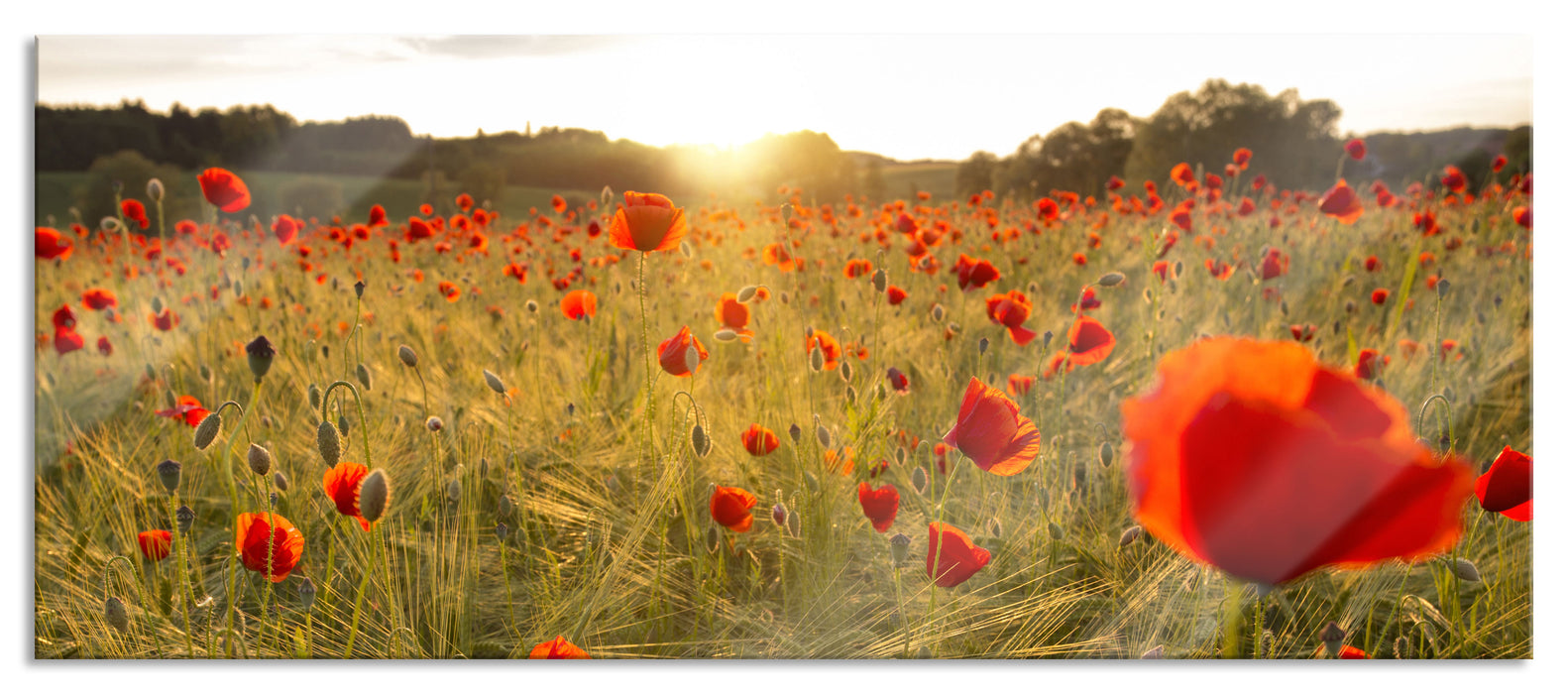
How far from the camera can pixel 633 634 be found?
55.9 inches

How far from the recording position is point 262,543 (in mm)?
1148

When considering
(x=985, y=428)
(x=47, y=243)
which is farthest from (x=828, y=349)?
(x=47, y=243)

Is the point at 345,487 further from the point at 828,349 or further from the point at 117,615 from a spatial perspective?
the point at 828,349

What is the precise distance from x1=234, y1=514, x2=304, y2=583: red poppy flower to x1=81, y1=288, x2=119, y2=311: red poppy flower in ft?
3.33

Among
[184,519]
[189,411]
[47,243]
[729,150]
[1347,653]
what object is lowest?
[1347,653]

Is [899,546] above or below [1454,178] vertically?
below

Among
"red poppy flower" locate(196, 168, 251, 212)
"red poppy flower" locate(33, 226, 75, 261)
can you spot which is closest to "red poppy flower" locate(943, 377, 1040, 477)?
"red poppy flower" locate(196, 168, 251, 212)

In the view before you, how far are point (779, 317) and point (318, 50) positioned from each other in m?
1.08

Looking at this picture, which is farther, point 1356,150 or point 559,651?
point 1356,150

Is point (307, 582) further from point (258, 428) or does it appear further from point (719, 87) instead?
point (719, 87)

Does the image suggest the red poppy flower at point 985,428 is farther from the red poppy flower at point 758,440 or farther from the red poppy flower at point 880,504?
the red poppy flower at point 758,440

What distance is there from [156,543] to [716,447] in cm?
90

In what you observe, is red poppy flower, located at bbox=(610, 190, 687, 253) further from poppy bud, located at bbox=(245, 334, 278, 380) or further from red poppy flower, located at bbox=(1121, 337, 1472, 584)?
red poppy flower, located at bbox=(1121, 337, 1472, 584)

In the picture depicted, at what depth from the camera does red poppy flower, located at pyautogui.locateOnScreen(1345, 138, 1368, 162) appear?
180cm
